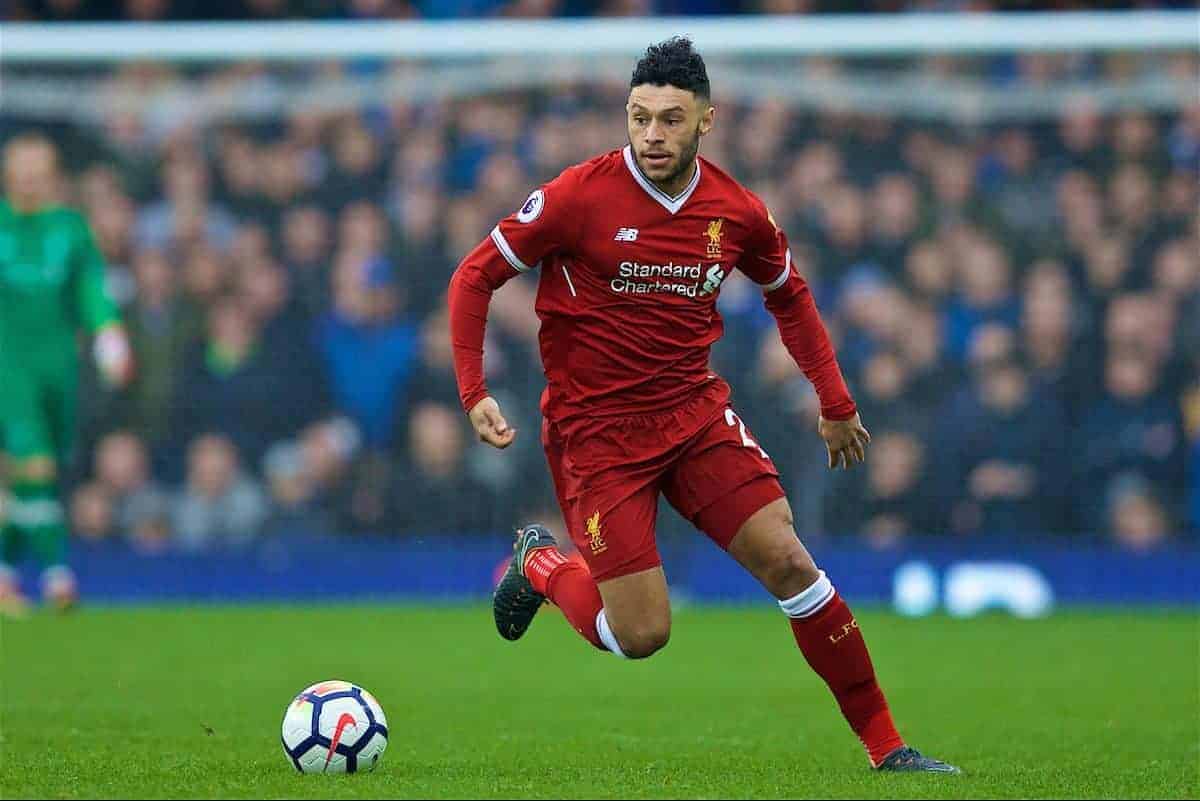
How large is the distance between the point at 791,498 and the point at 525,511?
1991mm

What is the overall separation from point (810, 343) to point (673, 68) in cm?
113

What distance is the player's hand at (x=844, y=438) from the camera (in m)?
6.85

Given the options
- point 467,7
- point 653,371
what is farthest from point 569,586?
point 467,7

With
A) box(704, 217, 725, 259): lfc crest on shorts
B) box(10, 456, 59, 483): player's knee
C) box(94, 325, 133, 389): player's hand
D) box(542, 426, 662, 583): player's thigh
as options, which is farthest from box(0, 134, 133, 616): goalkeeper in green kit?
box(704, 217, 725, 259): lfc crest on shorts

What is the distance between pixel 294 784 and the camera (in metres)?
5.71

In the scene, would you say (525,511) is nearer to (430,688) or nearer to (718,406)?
(430,688)

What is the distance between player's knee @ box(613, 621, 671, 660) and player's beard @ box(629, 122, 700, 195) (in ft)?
4.81

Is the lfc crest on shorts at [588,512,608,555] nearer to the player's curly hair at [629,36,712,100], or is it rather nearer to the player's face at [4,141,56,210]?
the player's curly hair at [629,36,712,100]

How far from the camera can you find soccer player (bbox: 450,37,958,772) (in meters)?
6.43

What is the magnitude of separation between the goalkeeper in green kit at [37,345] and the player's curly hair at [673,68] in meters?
6.96

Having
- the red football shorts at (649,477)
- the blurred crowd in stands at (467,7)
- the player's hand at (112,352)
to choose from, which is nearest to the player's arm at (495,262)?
the red football shorts at (649,477)

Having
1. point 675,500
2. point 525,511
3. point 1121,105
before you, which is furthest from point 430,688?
point 1121,105

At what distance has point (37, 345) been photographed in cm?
1298

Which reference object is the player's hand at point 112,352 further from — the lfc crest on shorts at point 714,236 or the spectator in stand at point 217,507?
the lfc crest on shorts at point 714,236
